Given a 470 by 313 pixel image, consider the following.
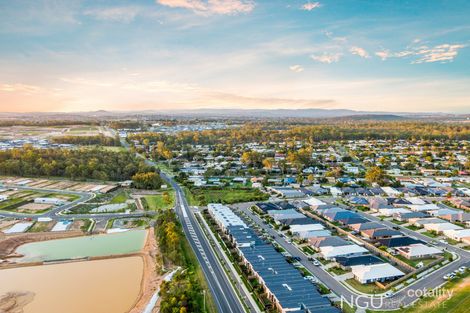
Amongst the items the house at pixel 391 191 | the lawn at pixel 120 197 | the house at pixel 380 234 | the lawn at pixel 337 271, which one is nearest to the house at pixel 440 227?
the house at pixel 380 234

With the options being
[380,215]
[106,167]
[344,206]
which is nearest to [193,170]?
[106,167]

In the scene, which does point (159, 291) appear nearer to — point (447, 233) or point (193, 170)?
point (447, 233)

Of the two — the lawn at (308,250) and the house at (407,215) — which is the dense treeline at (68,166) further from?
the house at (407,215)

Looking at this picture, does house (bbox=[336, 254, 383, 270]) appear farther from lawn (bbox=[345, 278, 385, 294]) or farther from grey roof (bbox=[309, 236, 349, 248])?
grey roof (bbox=[309, 236, 349, 248])

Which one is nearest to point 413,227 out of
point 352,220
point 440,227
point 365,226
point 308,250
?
point 440,227

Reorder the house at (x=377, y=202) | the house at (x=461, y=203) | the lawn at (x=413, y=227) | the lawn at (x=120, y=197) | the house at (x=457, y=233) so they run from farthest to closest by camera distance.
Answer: the lawn at (x=120, y=197) → the house at (x=461, y=203) → the house at (x=377, y=202) → the lawn at (x=413, y=227) → the house at (x=457, y=233)
